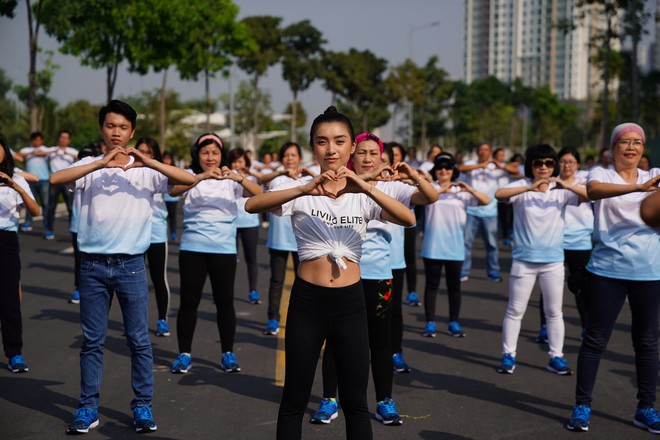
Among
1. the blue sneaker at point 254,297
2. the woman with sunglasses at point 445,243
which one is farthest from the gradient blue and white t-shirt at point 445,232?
the blue sneaker at point 254,297

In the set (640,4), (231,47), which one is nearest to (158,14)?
(231,47)

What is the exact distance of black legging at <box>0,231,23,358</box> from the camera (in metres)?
6.94

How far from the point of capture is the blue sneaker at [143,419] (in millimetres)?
5383

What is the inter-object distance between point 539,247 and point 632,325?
150 cm

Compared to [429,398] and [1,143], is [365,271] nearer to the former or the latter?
[429,398]

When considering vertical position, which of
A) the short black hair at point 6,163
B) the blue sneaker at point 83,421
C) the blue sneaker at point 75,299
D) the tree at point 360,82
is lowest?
the blue sneaker at point 83,421

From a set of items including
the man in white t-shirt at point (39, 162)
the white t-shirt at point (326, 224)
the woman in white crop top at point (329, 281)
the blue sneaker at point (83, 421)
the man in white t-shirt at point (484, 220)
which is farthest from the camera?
the man in white t-shirt at point (39, 162)

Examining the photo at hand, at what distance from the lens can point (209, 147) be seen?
6898 mm

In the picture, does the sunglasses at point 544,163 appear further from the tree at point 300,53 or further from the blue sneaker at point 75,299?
the tree at point 300,53

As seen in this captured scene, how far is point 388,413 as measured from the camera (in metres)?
5.69

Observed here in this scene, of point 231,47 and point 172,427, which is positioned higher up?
point 231,47

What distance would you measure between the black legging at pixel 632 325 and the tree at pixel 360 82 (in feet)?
175

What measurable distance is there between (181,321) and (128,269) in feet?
5.41

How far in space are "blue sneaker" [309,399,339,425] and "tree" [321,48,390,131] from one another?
175ft
